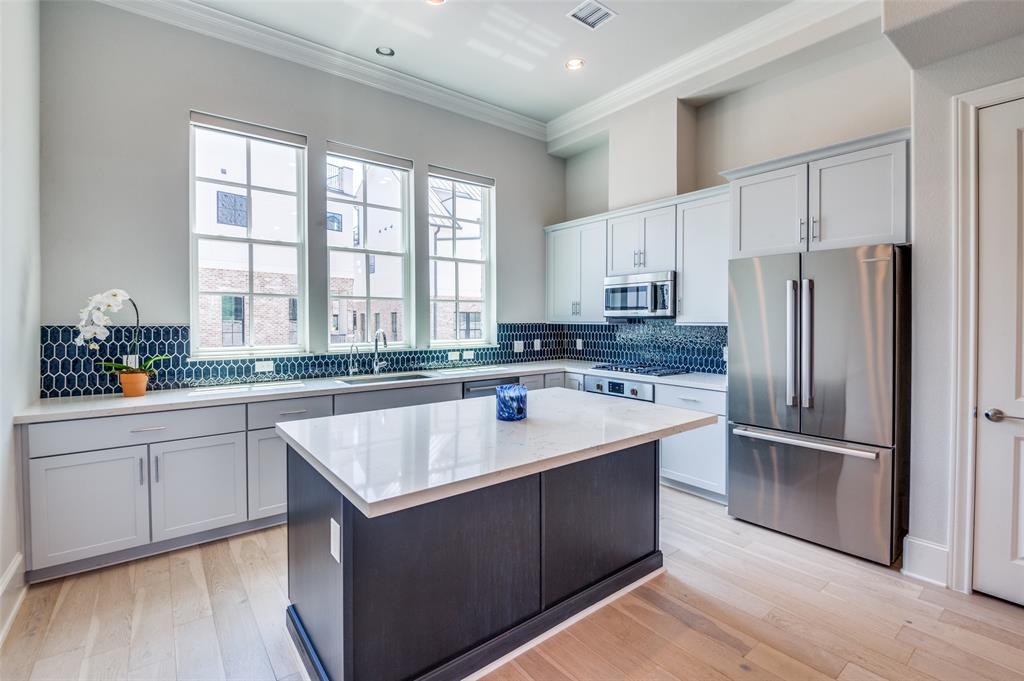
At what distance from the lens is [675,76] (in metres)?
3.92

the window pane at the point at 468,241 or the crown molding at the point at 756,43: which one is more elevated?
the crown molding at the point at 756,43

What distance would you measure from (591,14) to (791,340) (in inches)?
98.5

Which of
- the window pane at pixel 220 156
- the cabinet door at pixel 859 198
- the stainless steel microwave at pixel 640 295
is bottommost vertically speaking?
the stainless steel microwave at pixel 640 295

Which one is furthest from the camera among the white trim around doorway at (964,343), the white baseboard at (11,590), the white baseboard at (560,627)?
the white trim around doorway at (964,343)

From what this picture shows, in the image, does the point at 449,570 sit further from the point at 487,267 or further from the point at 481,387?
the point at 487,267

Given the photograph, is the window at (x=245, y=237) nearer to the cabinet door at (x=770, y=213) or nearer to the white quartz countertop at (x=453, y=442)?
the white quartz countertop at (x=453, y=442)

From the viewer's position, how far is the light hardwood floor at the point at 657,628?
5.91 feet

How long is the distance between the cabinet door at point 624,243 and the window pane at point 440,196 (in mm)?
1574

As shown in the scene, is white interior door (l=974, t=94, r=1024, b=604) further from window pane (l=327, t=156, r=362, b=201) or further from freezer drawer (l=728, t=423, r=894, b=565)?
window pane (l=327, t=156, r=362, b=201)

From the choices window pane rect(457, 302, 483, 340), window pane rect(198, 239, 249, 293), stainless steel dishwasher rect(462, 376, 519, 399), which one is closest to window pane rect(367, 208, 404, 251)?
window pane rect(457, 302, 483, 340)

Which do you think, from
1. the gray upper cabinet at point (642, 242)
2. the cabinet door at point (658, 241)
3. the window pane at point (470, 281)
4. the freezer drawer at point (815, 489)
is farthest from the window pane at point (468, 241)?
the freezer drawer at point (815, 489)

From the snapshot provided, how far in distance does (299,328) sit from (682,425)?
118 inches

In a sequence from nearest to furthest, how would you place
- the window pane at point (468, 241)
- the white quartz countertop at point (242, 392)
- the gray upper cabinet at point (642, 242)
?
the white quartz countertop at point (242, 392)
the gray upper cabinet at point (642, 242)
the window pane at point (468, 241)

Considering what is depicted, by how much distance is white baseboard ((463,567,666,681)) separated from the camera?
1774 mm
